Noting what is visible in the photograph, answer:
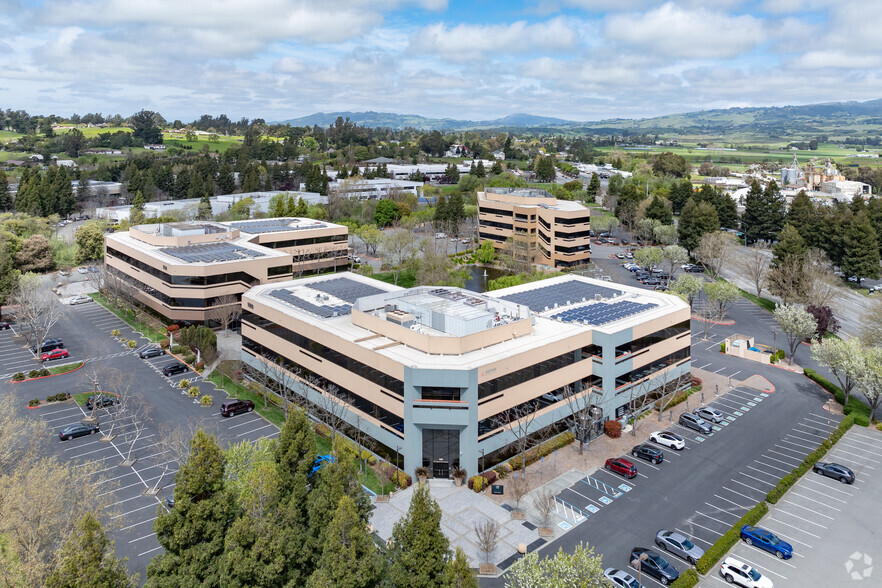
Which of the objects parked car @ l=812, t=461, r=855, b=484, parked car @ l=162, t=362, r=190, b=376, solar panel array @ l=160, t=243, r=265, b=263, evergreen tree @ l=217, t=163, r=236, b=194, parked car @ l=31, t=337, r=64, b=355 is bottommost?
parked car @ l=812, t=461, r=855, b=484

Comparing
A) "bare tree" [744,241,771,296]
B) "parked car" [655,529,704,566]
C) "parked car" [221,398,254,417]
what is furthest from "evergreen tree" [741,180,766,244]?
"parked car" [221,398,254,417]

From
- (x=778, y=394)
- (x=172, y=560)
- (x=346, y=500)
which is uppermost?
(x=346, y=500)

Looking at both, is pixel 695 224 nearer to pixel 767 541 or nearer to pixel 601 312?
pixel 601 312

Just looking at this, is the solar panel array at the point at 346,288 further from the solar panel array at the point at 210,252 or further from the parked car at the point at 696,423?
the parked car at the point at 696,423

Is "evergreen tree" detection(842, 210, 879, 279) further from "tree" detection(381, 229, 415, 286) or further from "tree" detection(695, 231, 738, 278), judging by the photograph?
"tree" detection(381, 229, 415, 286)

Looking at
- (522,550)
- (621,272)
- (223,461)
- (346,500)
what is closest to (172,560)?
(223,461)

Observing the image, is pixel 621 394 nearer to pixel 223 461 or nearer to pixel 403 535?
pixel 403 535
